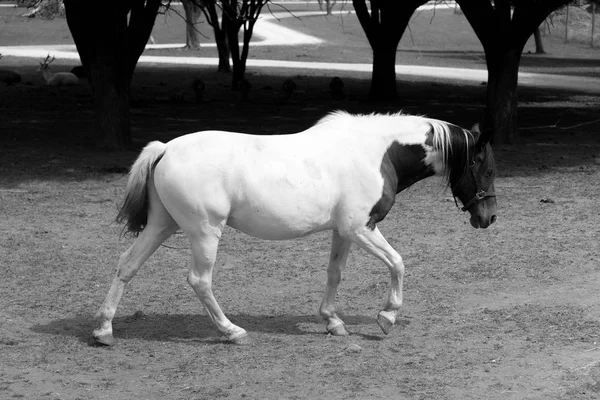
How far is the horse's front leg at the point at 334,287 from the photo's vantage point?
6.77 m

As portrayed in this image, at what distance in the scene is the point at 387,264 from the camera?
259 inches

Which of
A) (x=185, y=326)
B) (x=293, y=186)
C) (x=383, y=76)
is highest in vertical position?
(x=293, y=186)

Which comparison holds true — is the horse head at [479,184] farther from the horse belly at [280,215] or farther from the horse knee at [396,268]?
the horse belly at [280,215]

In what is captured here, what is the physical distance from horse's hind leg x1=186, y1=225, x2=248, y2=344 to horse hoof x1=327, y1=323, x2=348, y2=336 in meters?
0.61

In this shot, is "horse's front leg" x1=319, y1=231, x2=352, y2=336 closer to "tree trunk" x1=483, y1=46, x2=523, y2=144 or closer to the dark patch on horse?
the dark patch on horse

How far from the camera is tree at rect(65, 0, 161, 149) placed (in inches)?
587

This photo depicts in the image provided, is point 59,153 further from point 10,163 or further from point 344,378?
point 344,378

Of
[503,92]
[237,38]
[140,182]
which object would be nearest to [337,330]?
[140,182]

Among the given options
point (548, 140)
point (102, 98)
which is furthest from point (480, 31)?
point (102, 98)

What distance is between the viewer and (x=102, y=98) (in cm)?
1528

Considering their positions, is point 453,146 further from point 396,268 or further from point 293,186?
point 293,186

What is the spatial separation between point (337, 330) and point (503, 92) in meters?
9.96

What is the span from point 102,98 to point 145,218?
9114 mm

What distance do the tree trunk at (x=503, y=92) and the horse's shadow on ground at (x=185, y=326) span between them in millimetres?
9324
